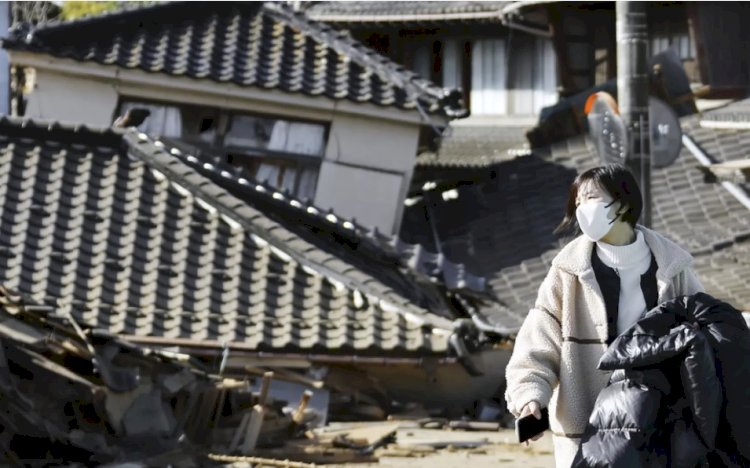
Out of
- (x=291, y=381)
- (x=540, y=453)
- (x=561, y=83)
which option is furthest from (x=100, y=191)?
(x=561, y=83)

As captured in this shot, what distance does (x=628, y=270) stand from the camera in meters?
7.01

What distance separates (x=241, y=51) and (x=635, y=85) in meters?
11.2

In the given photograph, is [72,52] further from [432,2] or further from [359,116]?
[432,2]

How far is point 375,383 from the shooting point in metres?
19.2

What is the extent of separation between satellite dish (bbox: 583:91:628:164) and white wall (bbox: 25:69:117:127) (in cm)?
1029

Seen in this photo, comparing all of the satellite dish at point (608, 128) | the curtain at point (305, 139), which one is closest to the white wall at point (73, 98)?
the curtain at point (305, 139)

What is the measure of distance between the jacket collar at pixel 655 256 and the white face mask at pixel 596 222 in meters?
0.07

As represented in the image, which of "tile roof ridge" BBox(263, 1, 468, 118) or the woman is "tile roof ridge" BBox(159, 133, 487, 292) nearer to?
"tile roof ridge" BBox(263, 1, 468, 118)

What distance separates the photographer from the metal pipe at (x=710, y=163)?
914 inches

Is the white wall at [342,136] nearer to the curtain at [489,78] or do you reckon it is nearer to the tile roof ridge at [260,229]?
the tile roof ridge at [260,229]

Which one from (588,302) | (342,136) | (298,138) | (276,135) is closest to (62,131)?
(276,135)

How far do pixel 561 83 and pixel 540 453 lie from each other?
17.0 m

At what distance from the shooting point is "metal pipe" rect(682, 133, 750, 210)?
76.2ft

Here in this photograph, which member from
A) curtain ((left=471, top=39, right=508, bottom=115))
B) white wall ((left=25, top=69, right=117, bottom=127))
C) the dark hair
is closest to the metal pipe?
white wall ((left=25, top=69, right=117, bottom=127))
